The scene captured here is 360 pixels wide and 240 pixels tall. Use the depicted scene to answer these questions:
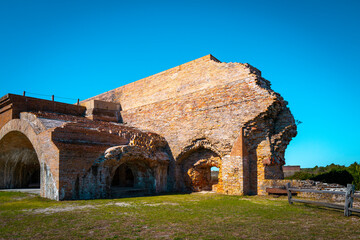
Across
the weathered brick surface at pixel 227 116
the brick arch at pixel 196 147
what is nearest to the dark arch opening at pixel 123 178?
the weathered brick surface at pixel 227 116

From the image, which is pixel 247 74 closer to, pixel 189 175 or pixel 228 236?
pixel 189 175

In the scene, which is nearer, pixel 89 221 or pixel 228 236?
pixel 228 236

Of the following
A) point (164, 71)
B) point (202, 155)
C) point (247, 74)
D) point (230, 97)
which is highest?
point (164, 71)

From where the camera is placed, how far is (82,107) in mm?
18078

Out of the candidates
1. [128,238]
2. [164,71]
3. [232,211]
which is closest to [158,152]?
[164,71]

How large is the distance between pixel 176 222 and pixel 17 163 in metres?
12.9

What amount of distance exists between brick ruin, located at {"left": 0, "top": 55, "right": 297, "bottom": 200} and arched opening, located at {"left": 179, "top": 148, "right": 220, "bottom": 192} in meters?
0.05

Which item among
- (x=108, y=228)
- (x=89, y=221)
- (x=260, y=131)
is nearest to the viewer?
(x=108, y=228)

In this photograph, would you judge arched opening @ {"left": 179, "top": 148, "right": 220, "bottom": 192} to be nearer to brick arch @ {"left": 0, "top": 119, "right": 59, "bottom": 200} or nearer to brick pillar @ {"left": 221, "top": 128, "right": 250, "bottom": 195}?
brick pillar @ {"left": 221, "top": 128, "right": 250, "bottom": 195}

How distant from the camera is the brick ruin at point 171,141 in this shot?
35.6ft

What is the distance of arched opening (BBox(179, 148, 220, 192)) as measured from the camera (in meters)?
13.5

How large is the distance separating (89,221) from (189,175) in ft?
25.2

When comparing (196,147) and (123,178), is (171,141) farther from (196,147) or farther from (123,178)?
(123,178)

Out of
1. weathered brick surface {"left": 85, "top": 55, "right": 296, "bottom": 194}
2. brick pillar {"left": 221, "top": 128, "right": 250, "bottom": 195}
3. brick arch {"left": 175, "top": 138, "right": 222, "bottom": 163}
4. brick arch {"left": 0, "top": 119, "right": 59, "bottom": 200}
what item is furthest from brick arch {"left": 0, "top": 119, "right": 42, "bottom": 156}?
brick pillar {"left": 221, "top": 128, "right": 250, "bottom": 195}
